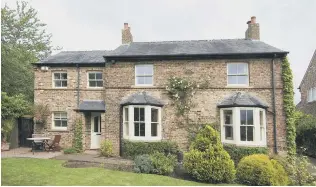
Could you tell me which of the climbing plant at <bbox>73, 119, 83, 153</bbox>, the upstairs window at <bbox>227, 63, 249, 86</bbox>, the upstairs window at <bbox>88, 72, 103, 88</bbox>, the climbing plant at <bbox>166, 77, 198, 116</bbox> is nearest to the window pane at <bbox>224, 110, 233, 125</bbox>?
the upstairs window at <bbox>227, 63, 249, 86</bbox>

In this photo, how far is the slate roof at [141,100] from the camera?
1513 centimetres

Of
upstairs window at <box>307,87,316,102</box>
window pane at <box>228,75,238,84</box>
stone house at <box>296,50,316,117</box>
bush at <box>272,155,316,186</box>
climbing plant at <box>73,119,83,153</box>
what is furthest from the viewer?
stone house at <box>296,50,316,117</box>

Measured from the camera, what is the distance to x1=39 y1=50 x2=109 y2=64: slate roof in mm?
18375

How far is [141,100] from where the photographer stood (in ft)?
50.1

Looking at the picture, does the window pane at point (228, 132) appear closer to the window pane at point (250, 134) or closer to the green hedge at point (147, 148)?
the window pane at point (250, 134)

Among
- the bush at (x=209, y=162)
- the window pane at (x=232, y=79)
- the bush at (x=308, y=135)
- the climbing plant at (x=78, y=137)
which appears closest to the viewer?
the bush at (x=209, y=162)

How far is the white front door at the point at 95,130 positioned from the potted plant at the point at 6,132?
5576 millimetres

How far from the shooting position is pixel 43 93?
18516mm

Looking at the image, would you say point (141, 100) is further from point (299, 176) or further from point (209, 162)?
point (299, 176)

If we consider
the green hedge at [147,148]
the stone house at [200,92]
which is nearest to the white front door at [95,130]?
the stone house at [200,92]

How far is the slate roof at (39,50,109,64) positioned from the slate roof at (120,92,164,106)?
4.07 m

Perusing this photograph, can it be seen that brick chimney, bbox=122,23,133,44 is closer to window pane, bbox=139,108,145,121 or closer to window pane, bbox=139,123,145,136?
window pane, bbox=139,108,145,121

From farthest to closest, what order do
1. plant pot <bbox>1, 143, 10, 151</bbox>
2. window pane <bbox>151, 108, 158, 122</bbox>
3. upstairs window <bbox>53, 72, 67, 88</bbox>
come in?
upstairs window <bbox>53, 72, 67, 88</bbox>
plant pot <bbox>1, 143, 10, 151</bbox>
window pane <bbox>151, 108, 158, 122</bbox>

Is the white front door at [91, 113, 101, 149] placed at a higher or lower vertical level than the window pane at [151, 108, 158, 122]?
lower
